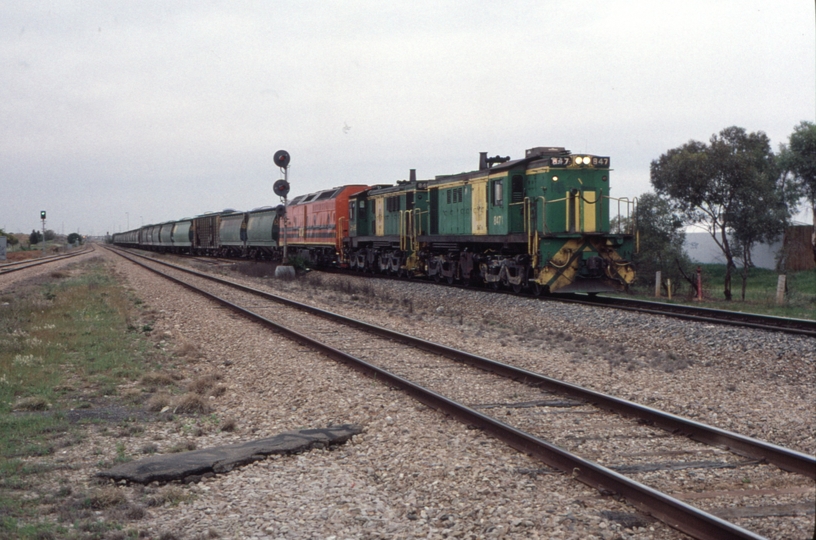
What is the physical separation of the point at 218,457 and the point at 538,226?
1338 centimetres

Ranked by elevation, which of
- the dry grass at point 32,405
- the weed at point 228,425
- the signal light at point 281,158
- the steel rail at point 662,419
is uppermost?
the signal light at point 281,158

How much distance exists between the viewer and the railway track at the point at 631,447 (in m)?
4.53

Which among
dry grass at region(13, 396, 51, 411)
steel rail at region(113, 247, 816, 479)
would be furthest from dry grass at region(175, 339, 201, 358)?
steel rail at region(113, 247, 816, 479)

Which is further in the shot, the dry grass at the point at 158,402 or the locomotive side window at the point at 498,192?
the locomotive side window at the point at 498,192

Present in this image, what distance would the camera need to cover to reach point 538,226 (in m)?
18.2

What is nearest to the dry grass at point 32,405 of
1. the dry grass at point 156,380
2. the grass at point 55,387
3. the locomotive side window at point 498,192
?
the grass at point 55,387

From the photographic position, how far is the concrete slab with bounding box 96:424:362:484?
18.2 ft

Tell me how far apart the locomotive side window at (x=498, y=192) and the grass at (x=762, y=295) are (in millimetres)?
6215

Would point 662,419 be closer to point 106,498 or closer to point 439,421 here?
point 439,421

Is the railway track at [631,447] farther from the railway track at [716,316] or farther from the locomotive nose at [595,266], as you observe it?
the locomotive nose at [595,266]

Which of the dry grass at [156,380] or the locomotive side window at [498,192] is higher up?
the locomotive side window at [498,192]

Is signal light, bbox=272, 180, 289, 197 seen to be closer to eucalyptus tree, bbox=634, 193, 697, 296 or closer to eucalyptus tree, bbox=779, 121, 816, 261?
eucalyptus tree, bbox=634, 193, 697, 296

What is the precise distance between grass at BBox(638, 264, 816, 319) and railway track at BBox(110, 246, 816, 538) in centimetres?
1129

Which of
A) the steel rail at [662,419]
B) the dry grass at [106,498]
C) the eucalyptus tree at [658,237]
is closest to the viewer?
the dry grass at [106,498]
